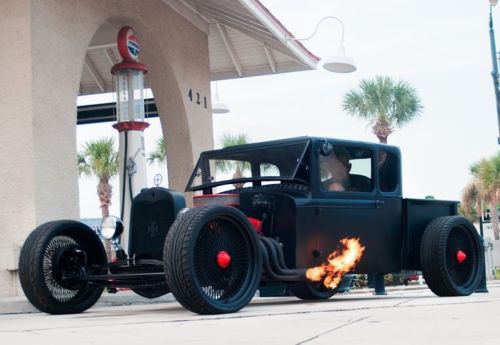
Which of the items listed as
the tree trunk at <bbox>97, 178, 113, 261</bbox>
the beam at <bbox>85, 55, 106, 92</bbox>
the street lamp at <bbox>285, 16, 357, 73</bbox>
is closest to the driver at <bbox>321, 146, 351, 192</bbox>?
the street lamp at <bbox>285, 16, 357, 73</bbox>

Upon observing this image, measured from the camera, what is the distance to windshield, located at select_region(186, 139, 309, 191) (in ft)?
22.9

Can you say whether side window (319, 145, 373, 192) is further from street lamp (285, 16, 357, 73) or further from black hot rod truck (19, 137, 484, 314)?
street lamp (285, 16, 357, 73)

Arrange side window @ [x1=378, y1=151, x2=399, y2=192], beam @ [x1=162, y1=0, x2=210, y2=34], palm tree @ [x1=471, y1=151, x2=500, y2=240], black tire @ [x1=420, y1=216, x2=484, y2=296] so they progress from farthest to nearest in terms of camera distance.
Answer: palm tree @ [x1=471, y1=151, x2=500, y2=240]
beam @ [x1=162, y1=0, x2=210, y2=34]
side window @ [x1=378, y1=151, x2=399, y2=192]
black tire @ [x1=420, y1=216, x2=484, y2=296]

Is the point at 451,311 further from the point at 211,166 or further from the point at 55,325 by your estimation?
the point at 211,166

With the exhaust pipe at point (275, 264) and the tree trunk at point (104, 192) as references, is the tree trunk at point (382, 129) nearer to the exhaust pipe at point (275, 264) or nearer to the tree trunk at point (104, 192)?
the tree trunk at point (104, 192)

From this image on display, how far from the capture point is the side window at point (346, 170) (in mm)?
7059

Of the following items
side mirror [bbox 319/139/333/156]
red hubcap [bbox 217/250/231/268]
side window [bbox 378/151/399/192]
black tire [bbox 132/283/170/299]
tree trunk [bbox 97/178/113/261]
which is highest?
tree trunk [bbox 97/178/113/261]


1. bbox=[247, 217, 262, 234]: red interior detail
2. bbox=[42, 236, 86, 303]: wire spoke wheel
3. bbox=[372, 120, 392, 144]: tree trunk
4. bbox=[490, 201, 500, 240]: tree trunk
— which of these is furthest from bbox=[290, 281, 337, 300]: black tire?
bbox=[490, 201, 500, 240]: tree trunk

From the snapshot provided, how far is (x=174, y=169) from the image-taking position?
13.4m

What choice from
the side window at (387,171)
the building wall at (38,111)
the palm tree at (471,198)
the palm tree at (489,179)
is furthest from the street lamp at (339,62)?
the palm tree at (471,198)

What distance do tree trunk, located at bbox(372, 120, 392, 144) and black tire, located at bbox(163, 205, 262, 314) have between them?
97.9 ft

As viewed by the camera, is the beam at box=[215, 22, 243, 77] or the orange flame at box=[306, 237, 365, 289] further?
the beam at box=[215, 22, 243, 77]

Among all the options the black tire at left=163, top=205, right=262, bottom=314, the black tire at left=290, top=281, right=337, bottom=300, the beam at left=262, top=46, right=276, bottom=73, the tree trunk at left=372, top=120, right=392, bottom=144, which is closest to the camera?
the black tire at left=163, top=205, right=262, bottom=314

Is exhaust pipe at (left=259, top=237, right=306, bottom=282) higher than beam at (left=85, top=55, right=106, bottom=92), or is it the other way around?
beam at (left=85, top=55, right=106, bottom=92)
